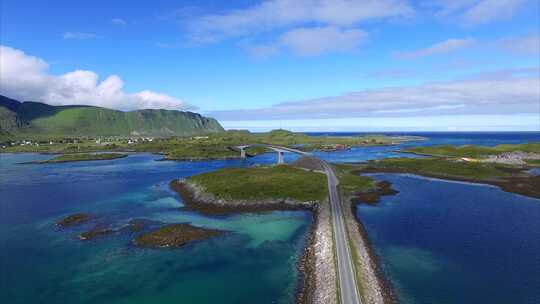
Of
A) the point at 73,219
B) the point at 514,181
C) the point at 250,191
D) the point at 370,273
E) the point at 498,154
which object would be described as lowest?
the point at 73,219

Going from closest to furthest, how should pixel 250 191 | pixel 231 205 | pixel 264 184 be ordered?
pixel 231 205
pixel 250 191
pixel 264 184

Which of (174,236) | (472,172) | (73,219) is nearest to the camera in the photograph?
(174,236)

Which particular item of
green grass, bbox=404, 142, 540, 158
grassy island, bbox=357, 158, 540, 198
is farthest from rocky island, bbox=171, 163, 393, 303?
green grass, bbox=404, 142, 540, 158

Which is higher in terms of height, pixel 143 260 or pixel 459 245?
pixel 459 245

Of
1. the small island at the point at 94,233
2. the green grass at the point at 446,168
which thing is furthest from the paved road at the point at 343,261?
the green grass at the point at 446,168

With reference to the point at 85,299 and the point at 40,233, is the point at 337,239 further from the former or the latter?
the point at 40,233

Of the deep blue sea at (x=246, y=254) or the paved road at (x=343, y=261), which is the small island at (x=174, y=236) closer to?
the deep blue sea at (x=246, y=254)

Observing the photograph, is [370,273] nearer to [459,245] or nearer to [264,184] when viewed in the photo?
[459,245]

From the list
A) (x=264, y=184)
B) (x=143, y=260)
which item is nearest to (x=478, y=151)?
(x=264, y=184)
